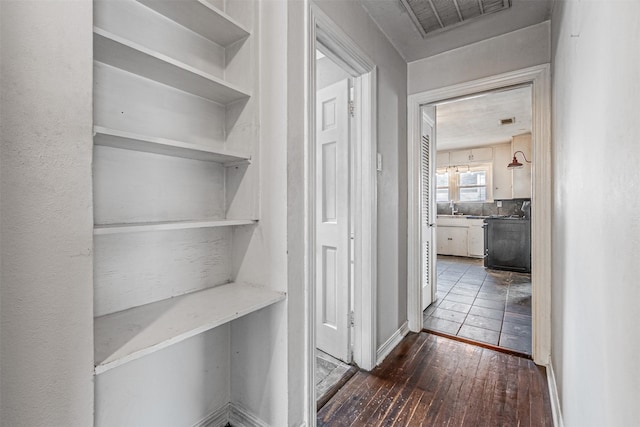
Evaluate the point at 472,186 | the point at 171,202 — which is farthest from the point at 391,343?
the point at 472,186

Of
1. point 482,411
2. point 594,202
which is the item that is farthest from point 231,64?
point 482,411

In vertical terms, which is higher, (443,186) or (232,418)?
(443,186)

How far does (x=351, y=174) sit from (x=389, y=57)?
39.8 inches

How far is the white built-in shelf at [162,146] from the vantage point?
92cm

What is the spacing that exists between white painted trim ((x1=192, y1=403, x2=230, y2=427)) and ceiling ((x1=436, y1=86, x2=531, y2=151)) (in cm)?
337

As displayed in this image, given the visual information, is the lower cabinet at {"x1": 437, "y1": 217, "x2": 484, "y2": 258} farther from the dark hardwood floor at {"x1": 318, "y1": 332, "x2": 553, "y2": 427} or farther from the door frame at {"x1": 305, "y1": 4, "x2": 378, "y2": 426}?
the door frame at {"x1": 305, "y1": 4, "x2": 378, "y2": 426}

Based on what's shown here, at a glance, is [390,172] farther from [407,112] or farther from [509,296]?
[509,296]

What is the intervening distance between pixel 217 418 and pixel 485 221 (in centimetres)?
544

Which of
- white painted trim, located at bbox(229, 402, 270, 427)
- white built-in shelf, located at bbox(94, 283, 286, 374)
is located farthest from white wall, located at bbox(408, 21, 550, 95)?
white painted trim, located at bbox(229, 402, 270, 427)

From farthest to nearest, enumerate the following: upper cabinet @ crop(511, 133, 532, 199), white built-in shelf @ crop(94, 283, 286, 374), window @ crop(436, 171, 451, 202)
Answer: window @ crop(436, 171, 451, 202) < upper cabinet @ crop(511, 133, 532, 199) < white built-in shelf @ crop(94, 283, 286, 374)

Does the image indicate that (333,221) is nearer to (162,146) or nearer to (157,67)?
(162,146)

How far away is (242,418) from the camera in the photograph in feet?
4.81

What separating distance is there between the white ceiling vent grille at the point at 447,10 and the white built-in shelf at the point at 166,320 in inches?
78.7

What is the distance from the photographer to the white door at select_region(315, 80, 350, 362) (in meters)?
2.09
